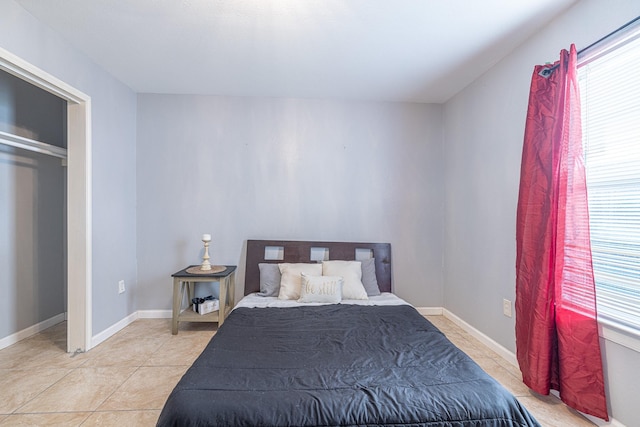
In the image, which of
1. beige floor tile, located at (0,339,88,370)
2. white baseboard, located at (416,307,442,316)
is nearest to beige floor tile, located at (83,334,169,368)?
beige floor tile, located at (0,339,88,370)

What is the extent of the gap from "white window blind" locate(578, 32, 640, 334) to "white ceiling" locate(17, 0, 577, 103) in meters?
0.54

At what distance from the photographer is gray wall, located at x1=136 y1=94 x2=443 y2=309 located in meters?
3.35

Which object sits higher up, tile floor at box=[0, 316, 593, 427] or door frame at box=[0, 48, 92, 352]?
door frame at box=[0, 48, 92, 352]

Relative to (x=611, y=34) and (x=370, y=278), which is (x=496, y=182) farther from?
(x=370, y=278)

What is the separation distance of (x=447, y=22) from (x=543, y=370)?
2.33m

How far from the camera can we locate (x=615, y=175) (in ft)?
5.44

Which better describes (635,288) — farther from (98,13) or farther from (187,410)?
(98,13)

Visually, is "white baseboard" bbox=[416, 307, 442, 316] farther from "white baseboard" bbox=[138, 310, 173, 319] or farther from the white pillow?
"white baseboard" bbox=[138, 310, 173, 319]

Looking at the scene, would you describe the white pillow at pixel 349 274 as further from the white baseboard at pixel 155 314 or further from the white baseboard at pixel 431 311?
the white baseboard at pixel 155 314

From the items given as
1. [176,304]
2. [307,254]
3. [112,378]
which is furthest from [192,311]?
[307,254]

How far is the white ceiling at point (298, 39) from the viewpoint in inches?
76.2

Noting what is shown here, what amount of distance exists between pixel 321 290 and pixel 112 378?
66.1 inches

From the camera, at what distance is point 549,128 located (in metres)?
1.89

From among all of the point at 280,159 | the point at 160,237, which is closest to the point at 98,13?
the point at 280,159
